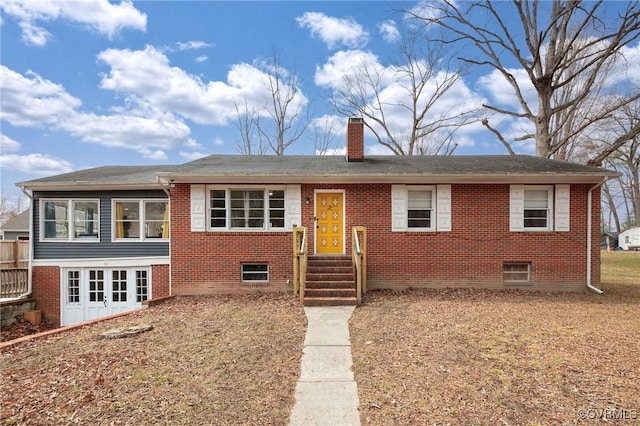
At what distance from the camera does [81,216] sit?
410 inches

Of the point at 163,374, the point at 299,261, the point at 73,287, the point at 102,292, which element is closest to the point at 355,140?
the point at 299,261

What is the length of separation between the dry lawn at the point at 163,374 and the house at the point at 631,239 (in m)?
44.4

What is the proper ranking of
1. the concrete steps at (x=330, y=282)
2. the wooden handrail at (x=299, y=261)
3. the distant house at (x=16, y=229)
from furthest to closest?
the distant house at (x=16, y=229) < the wooden handrail at (x=299, y=261) < the concrete steps at (x=330, y=282)

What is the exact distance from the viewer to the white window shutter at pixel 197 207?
923 centimetres

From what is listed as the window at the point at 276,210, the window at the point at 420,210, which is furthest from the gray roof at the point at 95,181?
the window at the point at 420,210

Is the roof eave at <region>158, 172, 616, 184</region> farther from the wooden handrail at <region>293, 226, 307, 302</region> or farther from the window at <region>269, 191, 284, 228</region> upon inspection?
the wooden handrail at <region>293, 226, 307, 302</region>

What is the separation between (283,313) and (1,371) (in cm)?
450

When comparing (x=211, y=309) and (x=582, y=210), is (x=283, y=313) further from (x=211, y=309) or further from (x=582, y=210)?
(x=582, y=210)

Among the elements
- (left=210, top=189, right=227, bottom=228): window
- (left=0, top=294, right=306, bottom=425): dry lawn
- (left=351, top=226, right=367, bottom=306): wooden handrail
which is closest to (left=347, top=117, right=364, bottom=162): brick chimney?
(left=351, top=226, right=367, bottom=306): wooden handrail

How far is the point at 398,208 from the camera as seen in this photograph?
9289 mm

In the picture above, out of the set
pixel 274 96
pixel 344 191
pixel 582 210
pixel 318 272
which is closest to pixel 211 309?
pixel 318 272

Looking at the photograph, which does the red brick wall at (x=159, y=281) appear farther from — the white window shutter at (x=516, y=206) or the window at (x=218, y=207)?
the white window shutter at (x=516, y=206)

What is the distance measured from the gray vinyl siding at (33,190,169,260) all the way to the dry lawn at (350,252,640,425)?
7062mm

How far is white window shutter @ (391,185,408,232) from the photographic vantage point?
929 cm
